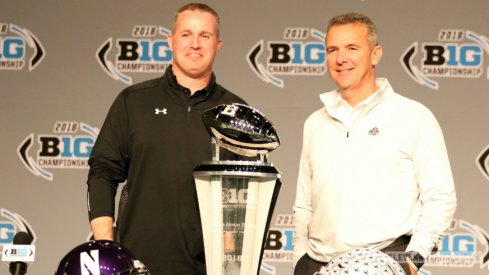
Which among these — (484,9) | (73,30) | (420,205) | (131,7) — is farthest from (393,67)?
(420,205)

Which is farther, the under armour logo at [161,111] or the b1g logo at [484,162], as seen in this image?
the b1g logo at [484,162]

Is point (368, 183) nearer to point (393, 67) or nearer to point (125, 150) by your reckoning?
point (125, 150)

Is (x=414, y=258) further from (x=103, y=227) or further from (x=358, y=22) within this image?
(x=103, y=227)

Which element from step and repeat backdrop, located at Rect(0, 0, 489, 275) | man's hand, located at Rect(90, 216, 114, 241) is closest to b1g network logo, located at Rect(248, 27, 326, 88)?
step and repeat backdrop, located at Rect(0, 0, 489, 275)

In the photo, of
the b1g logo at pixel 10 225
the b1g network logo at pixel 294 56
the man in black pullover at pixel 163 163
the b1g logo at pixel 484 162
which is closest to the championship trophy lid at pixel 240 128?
the man in black pullover at pixel 163 163

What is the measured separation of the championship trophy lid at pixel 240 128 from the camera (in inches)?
86.8

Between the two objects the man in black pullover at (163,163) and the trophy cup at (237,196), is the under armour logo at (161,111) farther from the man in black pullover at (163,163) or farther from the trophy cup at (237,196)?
the trophy cup at (237,196)

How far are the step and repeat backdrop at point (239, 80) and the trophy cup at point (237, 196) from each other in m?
2.43

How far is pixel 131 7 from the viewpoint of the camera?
15.9 feet

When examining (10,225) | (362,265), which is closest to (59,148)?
(10,225)

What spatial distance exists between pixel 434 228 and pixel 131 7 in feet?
Answer: 9.41

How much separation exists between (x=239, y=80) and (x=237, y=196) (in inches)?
102

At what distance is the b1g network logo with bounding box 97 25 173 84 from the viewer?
15.8 feet

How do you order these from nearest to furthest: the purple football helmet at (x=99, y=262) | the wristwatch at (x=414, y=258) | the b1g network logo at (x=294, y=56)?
1. the purple football helmet at (x=99, y=262)
2. the wristwatch at (x=414, y=258)
3. the b1g network logo at (x=294, y=56)
